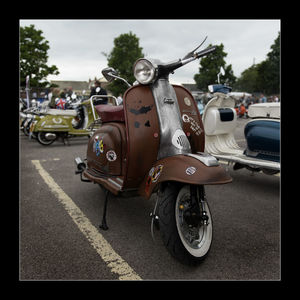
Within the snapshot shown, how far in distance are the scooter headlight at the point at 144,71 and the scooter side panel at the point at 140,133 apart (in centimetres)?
11

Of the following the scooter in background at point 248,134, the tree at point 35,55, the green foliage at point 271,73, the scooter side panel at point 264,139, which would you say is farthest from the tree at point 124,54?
the scooter side panel at point 264,139

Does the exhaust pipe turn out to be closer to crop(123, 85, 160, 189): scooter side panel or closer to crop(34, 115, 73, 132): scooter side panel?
crop(34, 115, 73, 132): scooter side panel

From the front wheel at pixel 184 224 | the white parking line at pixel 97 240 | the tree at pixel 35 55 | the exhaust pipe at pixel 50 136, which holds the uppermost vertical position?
the tree at pixel 35 55

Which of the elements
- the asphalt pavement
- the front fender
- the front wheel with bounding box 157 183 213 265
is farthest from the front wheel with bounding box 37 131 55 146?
the front wheel with bounding box 157 183 213 265

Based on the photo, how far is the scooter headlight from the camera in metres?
2.44

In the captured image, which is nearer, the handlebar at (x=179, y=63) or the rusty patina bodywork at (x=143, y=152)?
the rusty patina bodywork at (x=143, y=152)

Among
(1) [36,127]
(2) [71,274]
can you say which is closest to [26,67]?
(1) [36,127]

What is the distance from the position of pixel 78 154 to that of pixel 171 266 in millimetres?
5042

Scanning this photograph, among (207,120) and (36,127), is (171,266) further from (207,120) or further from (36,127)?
(36,127)

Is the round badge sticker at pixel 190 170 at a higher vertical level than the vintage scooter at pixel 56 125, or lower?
lower

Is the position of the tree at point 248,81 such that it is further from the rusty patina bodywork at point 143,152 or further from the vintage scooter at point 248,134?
the rusty patina bodywork at point 143,152

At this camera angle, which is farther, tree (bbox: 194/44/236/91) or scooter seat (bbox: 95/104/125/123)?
tree (bbox: 194/44/236/91)

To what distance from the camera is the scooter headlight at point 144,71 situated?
2.44 m

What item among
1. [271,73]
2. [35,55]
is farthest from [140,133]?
[271,73]
